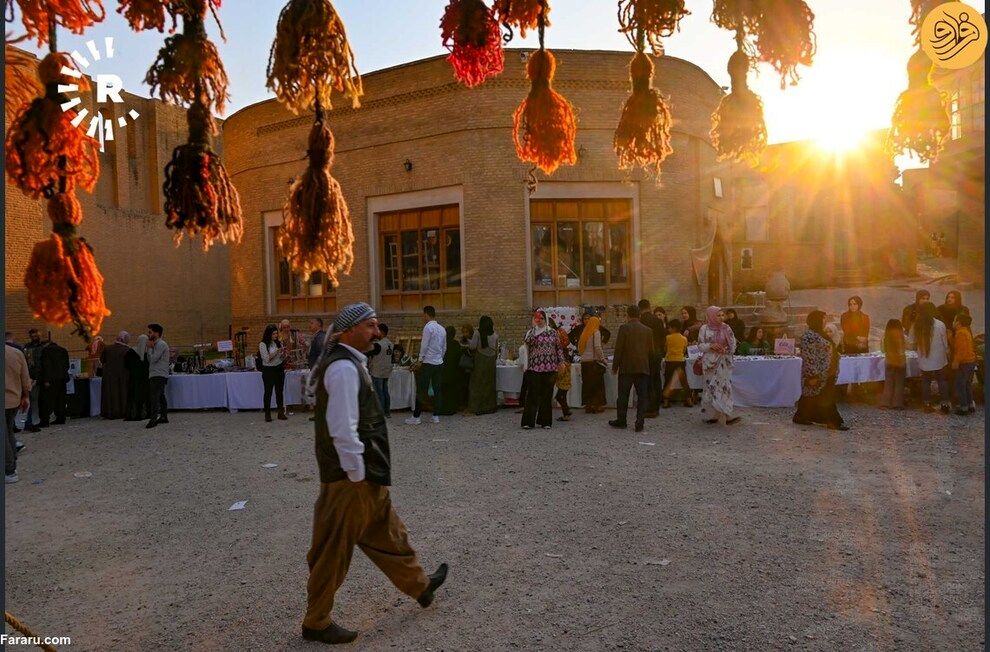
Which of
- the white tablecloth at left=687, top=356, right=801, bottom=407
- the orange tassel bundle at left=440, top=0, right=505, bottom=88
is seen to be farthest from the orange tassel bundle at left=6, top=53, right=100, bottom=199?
the white tablecloth at left=687, top=356, right=801, bottom=407

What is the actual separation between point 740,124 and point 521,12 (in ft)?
2.46

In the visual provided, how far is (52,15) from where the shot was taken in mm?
1460

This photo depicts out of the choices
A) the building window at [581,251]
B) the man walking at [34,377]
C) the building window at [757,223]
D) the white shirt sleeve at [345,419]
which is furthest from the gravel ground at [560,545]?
the building window at [757,223]

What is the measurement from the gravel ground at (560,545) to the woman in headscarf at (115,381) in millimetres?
3869

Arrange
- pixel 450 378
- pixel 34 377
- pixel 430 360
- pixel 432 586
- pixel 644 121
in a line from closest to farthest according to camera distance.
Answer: pixel 644 121
pixel 432 586
pixel 430 360
pixel 450 378
pixel 34 377

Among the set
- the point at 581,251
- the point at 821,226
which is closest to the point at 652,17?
the point at 581,251

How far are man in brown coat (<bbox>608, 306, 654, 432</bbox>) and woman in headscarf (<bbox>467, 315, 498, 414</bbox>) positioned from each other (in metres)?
2.56

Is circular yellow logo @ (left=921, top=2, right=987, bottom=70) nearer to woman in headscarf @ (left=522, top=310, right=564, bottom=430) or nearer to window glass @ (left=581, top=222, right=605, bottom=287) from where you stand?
woman in headscarf @ (left=522, top=310, right=564, bottom=430)

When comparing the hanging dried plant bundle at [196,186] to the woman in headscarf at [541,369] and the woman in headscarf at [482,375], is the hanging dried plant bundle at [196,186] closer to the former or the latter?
the woman in headscarf at [541,369]

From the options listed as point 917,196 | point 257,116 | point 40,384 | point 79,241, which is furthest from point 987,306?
point 917,196

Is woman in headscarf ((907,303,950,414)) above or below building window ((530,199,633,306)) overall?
below

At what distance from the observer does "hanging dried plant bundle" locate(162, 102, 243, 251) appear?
1.48m

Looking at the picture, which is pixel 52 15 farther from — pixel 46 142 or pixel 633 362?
pixel 633 362

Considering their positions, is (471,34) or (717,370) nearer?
(471,34)
